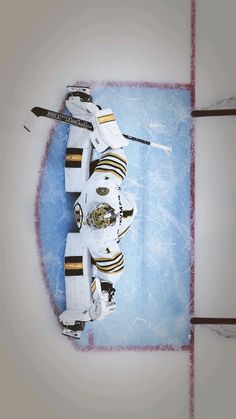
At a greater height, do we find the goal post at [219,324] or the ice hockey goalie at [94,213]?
the ice hockey goalie at [94,213]

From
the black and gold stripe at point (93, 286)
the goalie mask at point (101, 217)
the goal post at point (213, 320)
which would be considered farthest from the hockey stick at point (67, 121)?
the goal post at point (213, 320)

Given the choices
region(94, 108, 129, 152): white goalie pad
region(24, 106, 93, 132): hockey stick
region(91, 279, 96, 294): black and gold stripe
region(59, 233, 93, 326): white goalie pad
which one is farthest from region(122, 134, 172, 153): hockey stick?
region(91, 279, 96, 294): black and gold stripe

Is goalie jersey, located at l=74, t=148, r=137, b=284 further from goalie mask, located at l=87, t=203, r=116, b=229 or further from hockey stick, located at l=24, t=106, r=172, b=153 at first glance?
hockey stick, located at l=24, t=106, r=172, b=153

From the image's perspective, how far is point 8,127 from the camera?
12.1 feet

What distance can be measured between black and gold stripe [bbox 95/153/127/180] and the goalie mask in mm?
242

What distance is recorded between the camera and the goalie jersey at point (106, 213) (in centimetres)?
310

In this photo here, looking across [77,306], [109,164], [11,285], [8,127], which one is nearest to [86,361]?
[77,306]

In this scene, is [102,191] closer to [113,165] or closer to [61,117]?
[113,165]

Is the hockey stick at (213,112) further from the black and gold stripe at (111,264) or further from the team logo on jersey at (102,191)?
the black and gold stripe at (111,264)

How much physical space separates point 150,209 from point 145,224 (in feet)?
0.32
